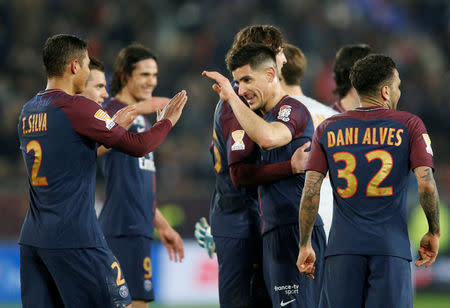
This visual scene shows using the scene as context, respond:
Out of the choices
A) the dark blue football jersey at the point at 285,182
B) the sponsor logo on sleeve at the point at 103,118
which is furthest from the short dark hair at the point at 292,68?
the sponsor logo on sleeve at the point at 103,118

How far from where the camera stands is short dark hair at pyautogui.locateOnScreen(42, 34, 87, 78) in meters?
4.88

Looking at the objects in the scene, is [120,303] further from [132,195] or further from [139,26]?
[139,26]

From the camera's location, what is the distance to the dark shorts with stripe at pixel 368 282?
176 inches

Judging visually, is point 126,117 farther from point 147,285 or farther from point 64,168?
point 147,285

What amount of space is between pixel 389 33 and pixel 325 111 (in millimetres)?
10186

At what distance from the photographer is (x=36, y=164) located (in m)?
4.79

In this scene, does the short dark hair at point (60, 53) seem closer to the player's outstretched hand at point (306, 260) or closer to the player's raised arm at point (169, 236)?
the player's outstretched hand at point (306, 260)

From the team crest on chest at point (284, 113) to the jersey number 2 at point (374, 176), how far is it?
0.69 m

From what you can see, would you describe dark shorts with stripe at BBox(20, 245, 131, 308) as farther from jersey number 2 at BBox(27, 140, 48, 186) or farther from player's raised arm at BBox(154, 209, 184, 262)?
player's raised arm at BBox(154, 209, 184, 262)

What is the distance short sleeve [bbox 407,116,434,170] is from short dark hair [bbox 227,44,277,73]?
4.19 ft

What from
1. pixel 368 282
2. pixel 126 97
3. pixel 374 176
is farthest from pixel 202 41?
pixel 368 282

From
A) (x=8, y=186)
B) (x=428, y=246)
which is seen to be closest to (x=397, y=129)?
(x=428, y=246)

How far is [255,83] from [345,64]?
162 cm

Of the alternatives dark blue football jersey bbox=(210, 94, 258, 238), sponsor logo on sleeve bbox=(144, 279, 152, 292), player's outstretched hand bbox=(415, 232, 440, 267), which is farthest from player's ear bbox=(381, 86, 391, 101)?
sponsor logo on sleeve bbox=(144, 279, 152, 292)
